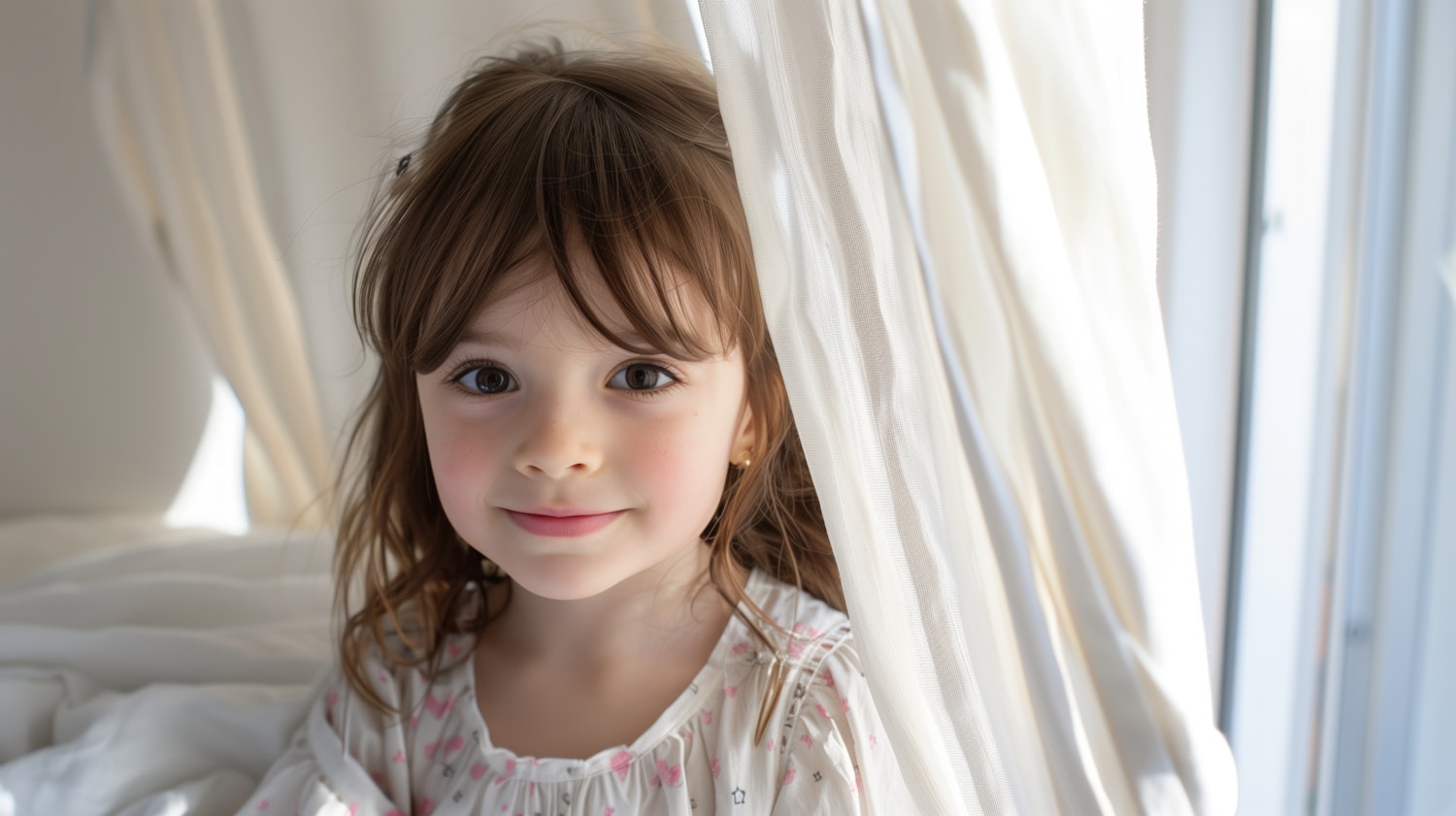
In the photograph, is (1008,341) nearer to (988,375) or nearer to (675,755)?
(988,375)

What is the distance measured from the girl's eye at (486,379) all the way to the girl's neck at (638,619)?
0.22m

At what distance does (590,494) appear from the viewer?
31.5 inches

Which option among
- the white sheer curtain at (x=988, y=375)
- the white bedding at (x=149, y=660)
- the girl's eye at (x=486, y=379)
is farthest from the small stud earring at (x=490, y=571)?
the white sheer curtain at (x=988, y=375)

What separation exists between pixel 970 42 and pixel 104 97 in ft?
4.02

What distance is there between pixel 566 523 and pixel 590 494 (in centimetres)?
3

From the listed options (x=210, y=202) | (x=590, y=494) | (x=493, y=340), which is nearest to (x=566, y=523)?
(x=590, y=494)

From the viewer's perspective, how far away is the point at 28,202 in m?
1.40

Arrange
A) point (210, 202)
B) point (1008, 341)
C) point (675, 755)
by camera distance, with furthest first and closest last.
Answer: point (210, 202) < point (675, 755) < point (1008, 341)

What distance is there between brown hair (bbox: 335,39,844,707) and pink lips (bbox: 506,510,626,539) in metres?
0.13

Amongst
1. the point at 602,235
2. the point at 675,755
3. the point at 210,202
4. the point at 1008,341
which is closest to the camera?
the point at 1008,341

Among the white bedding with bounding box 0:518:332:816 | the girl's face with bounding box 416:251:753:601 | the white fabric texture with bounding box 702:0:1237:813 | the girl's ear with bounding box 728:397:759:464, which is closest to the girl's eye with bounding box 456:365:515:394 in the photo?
the girl's face with bounding box 416:251:753:601

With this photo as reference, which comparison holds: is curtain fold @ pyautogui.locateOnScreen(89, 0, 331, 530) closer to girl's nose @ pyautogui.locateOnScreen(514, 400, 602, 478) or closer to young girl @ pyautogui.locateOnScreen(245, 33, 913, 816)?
young girl @ pyautogui.locateOnScreen(245, 33, 913, 816)

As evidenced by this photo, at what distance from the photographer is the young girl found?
0.79m

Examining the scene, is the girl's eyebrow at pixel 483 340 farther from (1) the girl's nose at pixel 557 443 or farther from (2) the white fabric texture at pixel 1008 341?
(2) the white fabric texture at pixel 1008 341
